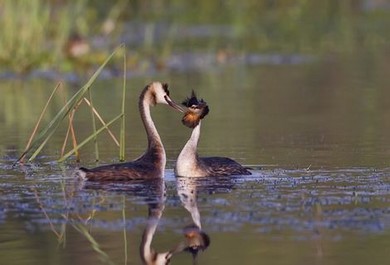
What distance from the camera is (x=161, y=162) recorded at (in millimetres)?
12336

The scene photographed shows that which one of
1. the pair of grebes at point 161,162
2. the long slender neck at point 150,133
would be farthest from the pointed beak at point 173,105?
the long slender neck at point 150,133

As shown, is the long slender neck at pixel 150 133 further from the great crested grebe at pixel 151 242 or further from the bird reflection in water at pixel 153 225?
the great crested grebe at pixel 151 242

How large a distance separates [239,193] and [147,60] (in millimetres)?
14709

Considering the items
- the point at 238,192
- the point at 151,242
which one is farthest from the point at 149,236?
the point at 238,192

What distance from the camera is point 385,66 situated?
2478 centimetres

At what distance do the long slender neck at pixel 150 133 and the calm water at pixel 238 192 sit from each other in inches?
12.3

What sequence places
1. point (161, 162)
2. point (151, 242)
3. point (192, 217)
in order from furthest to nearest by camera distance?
1. point (161, 162)
2. point (192, 217)
3. point (151, 242)

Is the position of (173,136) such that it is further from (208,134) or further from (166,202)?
(166,202)

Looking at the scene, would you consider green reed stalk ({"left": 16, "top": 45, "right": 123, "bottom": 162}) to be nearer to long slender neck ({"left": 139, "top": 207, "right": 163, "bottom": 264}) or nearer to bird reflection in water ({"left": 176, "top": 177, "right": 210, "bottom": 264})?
bird reflection in water ({"left": 176, "top": 177, "right": 210, "bottom": 264})

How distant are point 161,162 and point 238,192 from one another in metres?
1.22

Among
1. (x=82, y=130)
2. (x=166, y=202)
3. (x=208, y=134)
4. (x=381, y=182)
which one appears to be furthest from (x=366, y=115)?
(x=166, y=202)

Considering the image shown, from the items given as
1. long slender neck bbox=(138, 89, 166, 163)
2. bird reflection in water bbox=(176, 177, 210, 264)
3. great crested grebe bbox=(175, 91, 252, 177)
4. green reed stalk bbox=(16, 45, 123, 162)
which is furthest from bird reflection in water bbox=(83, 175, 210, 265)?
green reed stalk bbox=(16, 45, 123, 162)

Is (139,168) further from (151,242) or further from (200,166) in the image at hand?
(151,242)

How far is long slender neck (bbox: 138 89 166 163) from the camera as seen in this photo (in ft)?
40.9
